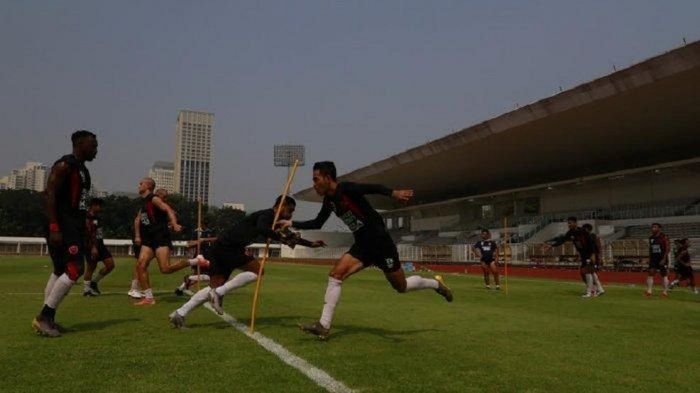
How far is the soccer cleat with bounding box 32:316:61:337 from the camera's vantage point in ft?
19.5

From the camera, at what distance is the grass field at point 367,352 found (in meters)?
4.11

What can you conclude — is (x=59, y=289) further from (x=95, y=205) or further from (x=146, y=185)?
(x=95, y=205)

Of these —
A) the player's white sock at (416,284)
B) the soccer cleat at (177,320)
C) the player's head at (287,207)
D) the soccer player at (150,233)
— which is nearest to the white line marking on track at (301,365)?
the soccer cleat at (177,320)

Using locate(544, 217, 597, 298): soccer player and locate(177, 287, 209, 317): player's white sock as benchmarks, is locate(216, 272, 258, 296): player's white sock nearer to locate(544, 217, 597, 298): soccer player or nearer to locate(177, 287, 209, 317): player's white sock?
locate(177, 287, 209, 317): player's white sock

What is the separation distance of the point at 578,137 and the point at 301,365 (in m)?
36.8

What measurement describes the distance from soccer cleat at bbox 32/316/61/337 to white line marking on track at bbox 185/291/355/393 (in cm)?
192

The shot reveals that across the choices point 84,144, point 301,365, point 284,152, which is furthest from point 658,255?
point 284,152

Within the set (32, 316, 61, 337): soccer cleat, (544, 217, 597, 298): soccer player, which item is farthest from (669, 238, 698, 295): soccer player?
(32, 316, 61, 337): soccer cleat

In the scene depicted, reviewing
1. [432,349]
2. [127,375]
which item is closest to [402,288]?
[432,349]

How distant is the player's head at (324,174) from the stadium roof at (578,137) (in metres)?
22.6

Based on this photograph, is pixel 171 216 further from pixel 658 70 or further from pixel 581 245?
pixel 658 70

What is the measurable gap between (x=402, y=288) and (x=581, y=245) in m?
9.57

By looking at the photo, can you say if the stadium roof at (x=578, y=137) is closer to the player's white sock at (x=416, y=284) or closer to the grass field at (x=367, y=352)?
the grass field at (x=367, y=352)

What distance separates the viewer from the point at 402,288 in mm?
6605
